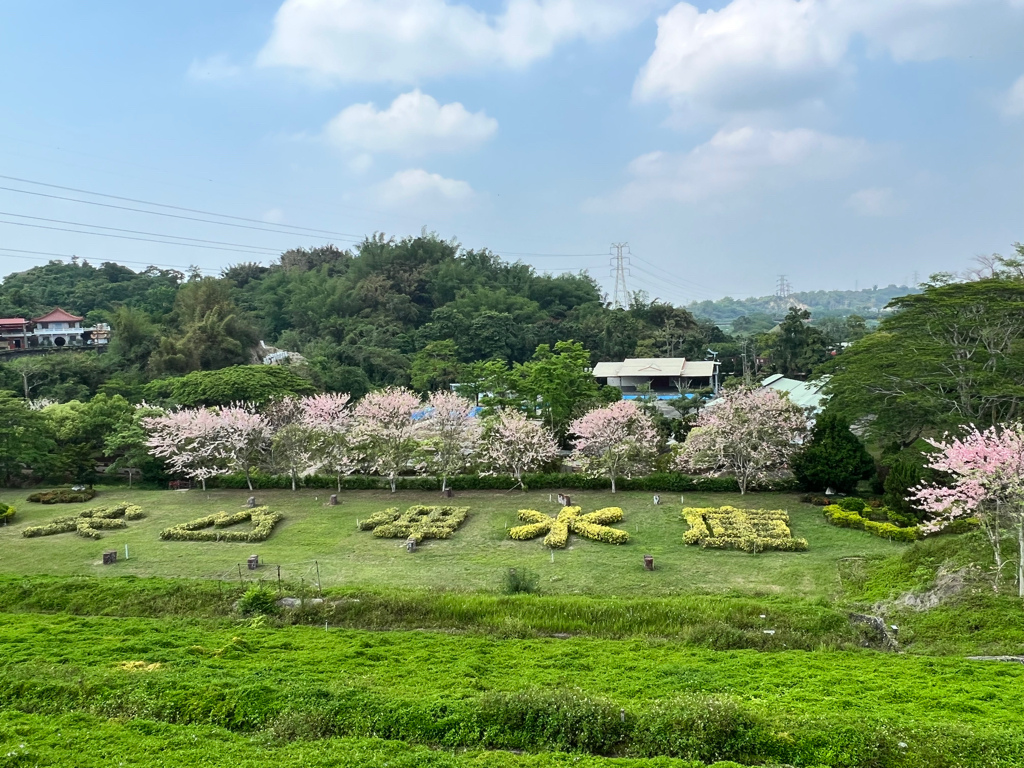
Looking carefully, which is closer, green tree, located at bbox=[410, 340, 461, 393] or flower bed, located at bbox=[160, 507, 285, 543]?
flower bed, located at bbox=[160, 507, 285, 543]

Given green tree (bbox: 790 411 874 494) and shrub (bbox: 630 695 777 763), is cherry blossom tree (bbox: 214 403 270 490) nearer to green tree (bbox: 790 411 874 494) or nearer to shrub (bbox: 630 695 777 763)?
green tree (bbox: 790 411 874 494)

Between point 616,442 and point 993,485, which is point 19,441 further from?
point 993,485

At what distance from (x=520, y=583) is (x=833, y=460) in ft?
42.6

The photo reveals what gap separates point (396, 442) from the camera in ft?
85.0

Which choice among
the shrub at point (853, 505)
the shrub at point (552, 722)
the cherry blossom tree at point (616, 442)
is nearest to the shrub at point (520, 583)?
the shrub at point (552, 722)

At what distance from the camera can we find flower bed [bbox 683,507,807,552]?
1789 centimetres

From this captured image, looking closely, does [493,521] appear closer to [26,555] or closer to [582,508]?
[582,508]

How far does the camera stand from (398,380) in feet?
159

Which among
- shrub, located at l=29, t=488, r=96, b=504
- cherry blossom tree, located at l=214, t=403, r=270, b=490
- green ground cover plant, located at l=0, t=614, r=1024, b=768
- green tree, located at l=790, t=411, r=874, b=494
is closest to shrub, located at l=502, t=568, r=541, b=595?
green ground cover plant, located at l=0, t=614, r=1024, b=768

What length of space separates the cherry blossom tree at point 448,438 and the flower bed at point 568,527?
514 centimetres

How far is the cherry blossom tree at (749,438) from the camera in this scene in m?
23.0

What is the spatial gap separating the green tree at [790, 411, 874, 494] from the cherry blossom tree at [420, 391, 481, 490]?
12226 millimetres

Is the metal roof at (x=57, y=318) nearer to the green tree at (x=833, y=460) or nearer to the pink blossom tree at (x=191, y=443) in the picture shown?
the pink blossom tree at (x=191, y=443)

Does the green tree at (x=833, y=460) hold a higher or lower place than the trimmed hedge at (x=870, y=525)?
higher
